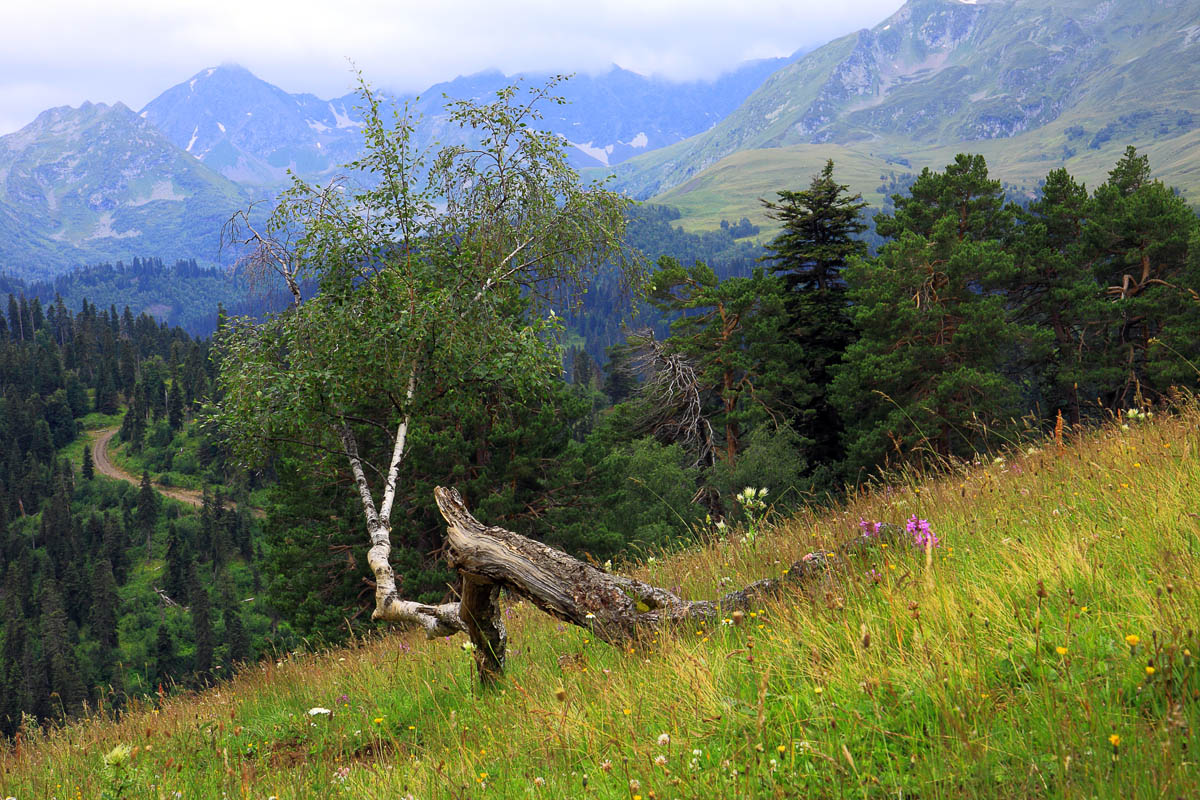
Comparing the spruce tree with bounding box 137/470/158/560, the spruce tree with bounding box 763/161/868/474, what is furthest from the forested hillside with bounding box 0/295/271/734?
the spruce tree with bounding box 763/161/868/474

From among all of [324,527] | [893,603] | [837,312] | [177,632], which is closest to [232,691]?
[893,603]

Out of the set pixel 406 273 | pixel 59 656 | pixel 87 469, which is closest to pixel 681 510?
pixel 406 273

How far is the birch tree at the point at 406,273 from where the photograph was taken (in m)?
11.9

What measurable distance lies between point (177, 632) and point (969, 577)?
132 metres

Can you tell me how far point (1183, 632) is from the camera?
8.92 feet

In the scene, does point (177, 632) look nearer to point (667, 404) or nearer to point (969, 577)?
point (667, 404)

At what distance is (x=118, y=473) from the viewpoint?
161m

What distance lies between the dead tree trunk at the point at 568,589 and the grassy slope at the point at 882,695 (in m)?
0.24

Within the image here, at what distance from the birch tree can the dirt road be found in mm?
151643

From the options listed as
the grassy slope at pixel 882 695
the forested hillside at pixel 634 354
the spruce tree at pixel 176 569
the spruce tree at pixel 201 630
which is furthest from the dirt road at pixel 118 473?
the grassy slope at pixel 882 695

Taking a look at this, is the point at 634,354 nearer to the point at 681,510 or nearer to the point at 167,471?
the point at 681,510

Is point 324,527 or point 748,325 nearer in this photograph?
point 324,527

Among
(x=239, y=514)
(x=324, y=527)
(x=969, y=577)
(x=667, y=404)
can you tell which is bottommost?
(x=239, y=514)

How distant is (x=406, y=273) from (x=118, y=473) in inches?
7201
